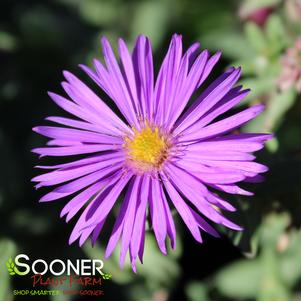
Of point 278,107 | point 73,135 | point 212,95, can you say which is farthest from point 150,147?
point 278,107

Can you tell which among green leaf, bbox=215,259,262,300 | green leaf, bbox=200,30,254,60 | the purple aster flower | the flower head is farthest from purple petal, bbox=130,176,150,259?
green leaf, bbox=200,30,254,60

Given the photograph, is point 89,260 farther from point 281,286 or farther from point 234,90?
point 234,90

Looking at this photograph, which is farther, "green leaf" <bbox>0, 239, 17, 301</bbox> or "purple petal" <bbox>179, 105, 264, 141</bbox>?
"green leaf" <bbox>0, 239, 17, 301</bbox>

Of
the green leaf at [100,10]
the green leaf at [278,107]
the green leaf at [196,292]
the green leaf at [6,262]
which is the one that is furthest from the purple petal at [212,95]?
the green leaf at [100,10]

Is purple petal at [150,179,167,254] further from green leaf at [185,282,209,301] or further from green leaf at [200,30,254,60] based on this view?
green leaf at [200,30,254,60]

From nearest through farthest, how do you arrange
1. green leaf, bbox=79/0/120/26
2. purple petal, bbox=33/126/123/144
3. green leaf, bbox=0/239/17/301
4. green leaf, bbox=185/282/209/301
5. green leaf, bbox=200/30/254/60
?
purple petal, bbox=33/126/123/144
green leaf, bbox=0/239/17/301
green leaf, bbox=185/282/209/301
green leaf, bbox=200/30/254/60
green leaf, bbox=79/0/120/26

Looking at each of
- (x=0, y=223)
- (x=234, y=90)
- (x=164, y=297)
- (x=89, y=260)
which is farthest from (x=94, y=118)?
(x=164, y=297)

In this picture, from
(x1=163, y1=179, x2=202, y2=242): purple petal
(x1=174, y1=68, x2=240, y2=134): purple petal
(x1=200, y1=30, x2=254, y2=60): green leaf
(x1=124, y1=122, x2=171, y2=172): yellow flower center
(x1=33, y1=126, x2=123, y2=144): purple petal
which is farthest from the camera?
(x1=200, y1=30, x2=254, y2=60): green leaf

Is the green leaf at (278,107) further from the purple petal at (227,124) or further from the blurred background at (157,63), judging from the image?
the purple petal at (227,124)
